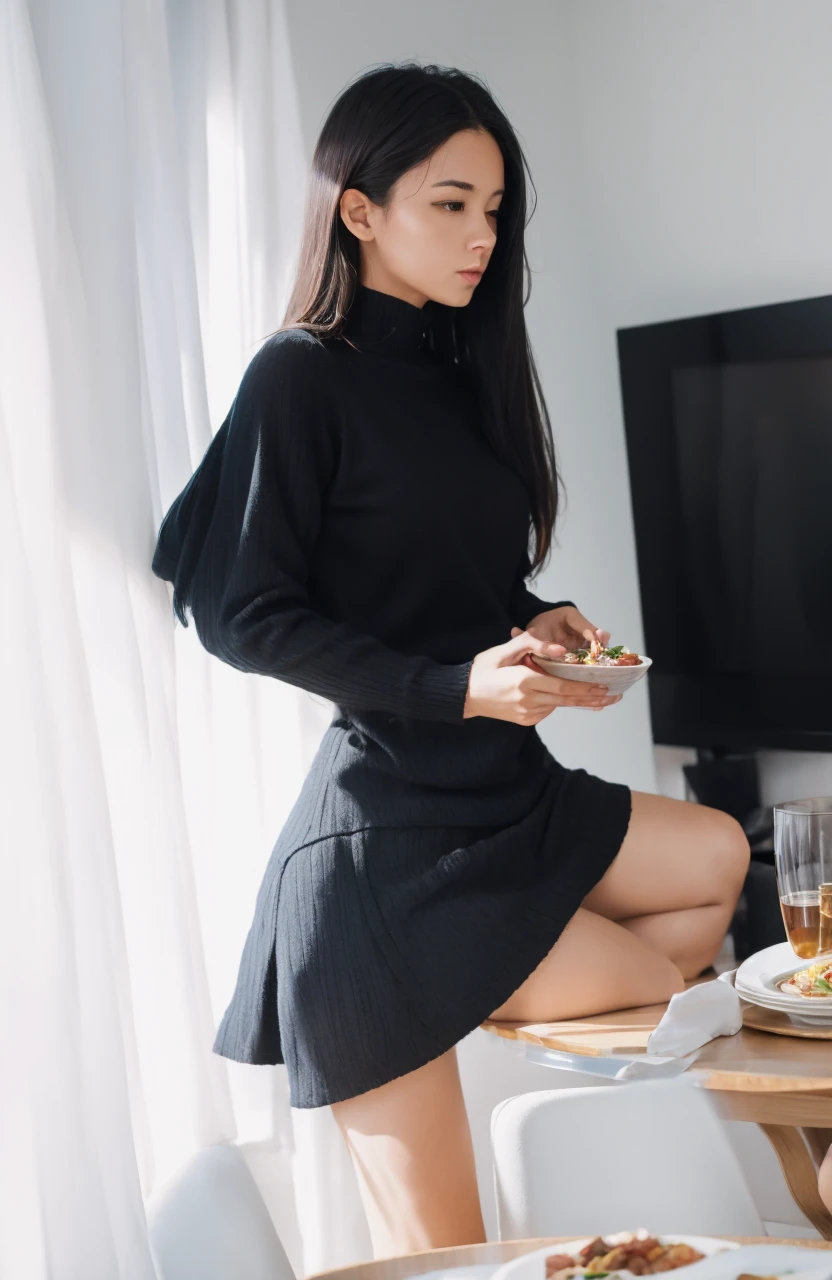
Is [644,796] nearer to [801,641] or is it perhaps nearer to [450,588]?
[450,588]

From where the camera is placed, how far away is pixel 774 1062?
4.10 ft

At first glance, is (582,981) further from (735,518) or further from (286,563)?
(735,518)

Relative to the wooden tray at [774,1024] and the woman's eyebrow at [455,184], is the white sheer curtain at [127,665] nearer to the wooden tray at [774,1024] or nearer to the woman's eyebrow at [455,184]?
the woman's eyebrow at [455,184]

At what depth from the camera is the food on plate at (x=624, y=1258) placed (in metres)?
0.92

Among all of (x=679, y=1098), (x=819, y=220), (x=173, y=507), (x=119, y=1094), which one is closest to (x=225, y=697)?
(x=173, y=507)

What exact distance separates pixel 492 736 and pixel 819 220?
1319 millimetres

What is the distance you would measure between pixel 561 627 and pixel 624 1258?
2.79 ft

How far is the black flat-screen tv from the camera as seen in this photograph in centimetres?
225

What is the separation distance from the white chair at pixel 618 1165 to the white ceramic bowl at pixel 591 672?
41cm

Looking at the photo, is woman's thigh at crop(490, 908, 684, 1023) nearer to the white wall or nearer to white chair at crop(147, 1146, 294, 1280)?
white chair at crop(147, 1146, 294, 1280)

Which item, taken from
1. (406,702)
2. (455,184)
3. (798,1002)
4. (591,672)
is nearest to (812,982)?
(798,1002)

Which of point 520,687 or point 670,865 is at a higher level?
point 520,687

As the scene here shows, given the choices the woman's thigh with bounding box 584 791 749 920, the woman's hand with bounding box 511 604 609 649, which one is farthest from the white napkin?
the woman's hand with bounding box 511 604 609 649

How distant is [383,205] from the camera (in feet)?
4.82
